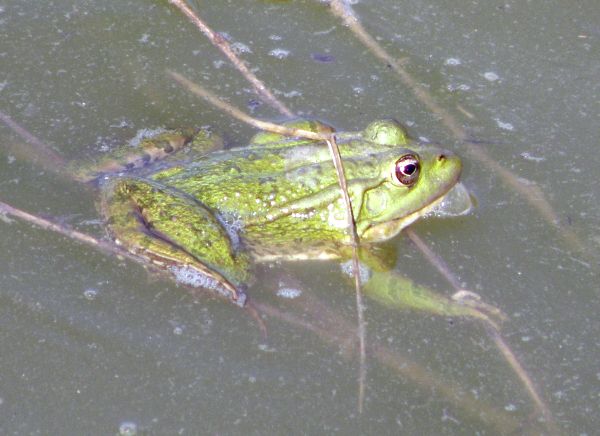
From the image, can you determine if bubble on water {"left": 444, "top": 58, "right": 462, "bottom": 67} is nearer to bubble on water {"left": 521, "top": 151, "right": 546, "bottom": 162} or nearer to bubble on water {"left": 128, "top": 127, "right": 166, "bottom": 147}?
bubble on water {"left": 521, "top": 151, "right": 546, "bottom": 162}

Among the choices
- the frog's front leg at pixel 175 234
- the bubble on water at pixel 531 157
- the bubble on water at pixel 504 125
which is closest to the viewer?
the frog's front leg at pixel 175 234

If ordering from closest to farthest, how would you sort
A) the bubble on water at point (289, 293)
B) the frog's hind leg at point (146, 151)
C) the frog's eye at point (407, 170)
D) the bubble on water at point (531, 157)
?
the bubble on water at point (289, 293), the frog's eye at point (407, 170), the frog's hind leg at point (146, 151), the bubble on water at point (531, 157)

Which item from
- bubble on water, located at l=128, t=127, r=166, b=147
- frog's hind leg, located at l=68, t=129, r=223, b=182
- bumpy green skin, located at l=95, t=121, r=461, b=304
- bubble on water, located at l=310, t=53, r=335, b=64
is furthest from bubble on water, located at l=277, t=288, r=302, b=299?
bubble on water, located at l=310, t=53, r=335, b=64

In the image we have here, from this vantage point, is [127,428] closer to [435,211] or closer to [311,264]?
[311,264]

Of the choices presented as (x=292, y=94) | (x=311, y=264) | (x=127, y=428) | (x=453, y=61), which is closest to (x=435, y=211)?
(x=311, y=264)

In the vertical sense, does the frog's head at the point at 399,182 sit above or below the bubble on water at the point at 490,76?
below

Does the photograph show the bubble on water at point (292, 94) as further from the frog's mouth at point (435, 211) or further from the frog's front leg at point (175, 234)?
the frog's front leg at point (175, 234)

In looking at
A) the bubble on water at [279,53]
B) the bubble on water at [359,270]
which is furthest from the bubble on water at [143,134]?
the bubble on water at [359,270]
